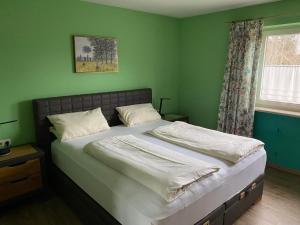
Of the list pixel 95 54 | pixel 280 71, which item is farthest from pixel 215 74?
pixel 95 54

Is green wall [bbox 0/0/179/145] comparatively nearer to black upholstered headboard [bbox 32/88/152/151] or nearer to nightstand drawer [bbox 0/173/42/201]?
black upholstered headboard [bbox 32/88/152/151]

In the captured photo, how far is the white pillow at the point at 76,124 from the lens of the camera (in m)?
2.69

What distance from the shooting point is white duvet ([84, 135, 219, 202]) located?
1607 mm

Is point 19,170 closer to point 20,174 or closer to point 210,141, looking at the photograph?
point 20,174

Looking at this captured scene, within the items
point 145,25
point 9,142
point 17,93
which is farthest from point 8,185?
point 145,25

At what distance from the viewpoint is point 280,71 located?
331 cm

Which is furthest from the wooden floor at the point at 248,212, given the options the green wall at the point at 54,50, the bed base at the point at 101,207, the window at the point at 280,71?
the window at the point at 280,71

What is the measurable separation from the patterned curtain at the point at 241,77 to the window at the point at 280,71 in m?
0.25

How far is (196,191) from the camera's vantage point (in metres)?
1.70

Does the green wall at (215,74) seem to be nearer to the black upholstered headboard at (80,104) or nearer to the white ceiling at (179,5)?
the white ceiling at (179,5)

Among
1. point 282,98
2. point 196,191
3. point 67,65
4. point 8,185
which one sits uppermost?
point 67,65

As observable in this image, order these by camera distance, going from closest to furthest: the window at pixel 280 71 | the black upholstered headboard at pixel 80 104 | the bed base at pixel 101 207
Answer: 1. the bed base at pixel 101 207
2. the black upholstered headboard at pixel 80 104
3. the window at pixel 280 71

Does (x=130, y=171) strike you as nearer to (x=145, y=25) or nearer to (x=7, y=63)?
(x=7, y=63)

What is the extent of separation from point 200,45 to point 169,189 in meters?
3.11
